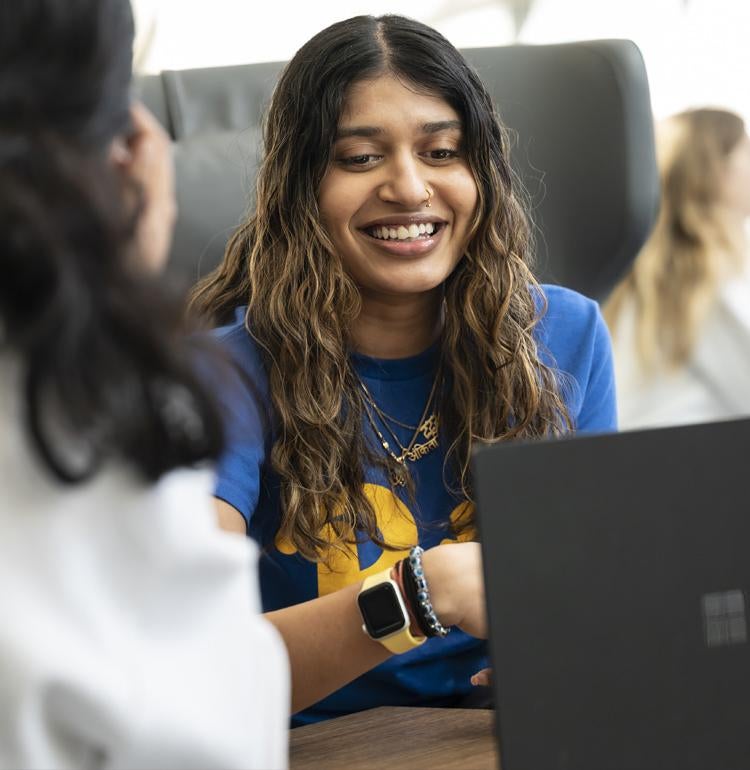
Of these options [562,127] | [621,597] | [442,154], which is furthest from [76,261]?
[562,127]

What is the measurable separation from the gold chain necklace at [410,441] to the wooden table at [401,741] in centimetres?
31

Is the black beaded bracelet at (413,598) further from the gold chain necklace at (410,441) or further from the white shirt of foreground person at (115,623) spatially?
the white shirt of foreground person at (115,623)

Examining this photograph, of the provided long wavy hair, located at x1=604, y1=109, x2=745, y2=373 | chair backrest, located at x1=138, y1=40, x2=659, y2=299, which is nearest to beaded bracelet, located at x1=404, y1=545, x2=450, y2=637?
chair backrest, located at x1=138, y1=40, x2=659, y2=299

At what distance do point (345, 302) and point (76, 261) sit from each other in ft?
2.58

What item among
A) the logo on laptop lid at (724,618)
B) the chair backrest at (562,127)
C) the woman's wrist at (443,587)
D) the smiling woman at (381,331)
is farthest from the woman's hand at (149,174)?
the chair backrest at (562,127)

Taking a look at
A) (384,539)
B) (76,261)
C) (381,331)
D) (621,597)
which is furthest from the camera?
(381,331)

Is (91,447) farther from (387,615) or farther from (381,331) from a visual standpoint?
(381,331)

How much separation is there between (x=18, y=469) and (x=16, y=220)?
11 centimetres

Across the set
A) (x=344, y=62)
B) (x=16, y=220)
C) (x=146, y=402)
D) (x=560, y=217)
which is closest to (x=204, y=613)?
(x=146, y=402)

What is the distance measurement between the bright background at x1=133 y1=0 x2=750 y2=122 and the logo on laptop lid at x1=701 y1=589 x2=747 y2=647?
5.26 feet

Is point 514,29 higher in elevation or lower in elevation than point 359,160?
higher

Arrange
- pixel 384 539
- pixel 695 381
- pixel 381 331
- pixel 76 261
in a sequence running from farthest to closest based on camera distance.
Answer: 1. pixel 695 381
2. pixel 381 331
3. pixel 384 539
4. pixel 76 261

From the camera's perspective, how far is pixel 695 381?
2.46m

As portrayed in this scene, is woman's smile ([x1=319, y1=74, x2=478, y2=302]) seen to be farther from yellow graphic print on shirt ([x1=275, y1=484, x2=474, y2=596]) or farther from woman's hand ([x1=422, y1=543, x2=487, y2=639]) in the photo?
woman's hand ([x1=422, y1=543, x2=487, y2=639])
